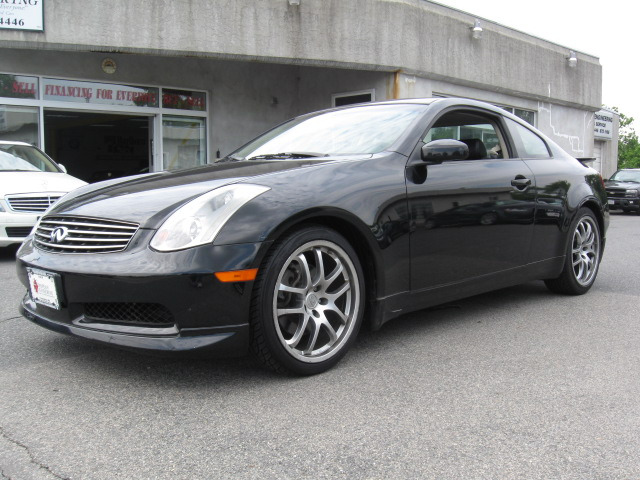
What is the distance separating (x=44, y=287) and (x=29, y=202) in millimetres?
4779

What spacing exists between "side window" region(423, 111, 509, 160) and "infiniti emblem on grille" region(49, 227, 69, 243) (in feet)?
7.65

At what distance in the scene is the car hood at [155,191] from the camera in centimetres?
288

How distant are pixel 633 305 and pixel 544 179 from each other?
1236 mm

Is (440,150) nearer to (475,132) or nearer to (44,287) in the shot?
(475,132)

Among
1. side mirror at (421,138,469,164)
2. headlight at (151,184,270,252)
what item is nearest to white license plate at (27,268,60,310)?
headlight at (151,184,270,252)

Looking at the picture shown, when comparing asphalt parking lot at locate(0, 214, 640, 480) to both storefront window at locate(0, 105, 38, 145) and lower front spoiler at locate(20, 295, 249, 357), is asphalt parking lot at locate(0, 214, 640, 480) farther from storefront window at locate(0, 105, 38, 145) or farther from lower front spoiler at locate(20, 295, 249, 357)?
storefront window at locate(0, 105, 38, 145)

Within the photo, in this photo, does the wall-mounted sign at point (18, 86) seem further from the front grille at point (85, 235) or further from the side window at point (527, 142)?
the side window at point (527, 142)

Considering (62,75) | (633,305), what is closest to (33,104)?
(62,75)

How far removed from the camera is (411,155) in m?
3.59

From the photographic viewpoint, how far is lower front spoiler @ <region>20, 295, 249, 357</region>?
8.73 ft

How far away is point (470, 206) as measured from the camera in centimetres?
384

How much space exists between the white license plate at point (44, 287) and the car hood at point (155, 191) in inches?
13.0

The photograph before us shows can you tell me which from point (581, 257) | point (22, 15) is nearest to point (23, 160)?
point (22, 15)

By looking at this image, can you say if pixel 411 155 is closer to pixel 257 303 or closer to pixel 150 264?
pixel 257 303
